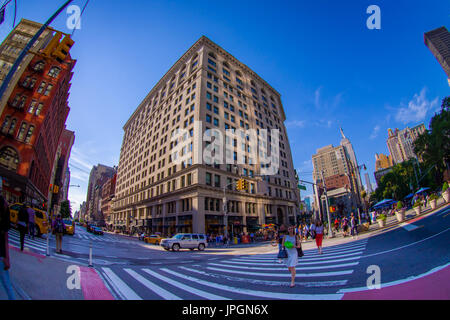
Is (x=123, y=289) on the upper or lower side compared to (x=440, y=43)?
lower

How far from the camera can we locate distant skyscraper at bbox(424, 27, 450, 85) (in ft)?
298

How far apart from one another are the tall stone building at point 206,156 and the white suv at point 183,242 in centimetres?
536

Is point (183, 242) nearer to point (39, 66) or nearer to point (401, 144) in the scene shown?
point (39, 66)

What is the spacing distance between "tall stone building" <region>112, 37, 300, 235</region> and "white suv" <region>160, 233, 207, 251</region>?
536cm

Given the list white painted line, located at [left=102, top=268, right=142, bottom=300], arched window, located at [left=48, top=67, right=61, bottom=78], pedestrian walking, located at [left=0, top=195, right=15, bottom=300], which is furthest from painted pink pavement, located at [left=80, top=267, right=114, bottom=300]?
arched window, located at [left=48, top=67, right=61, bottom=78]

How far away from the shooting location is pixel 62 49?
7176 mm

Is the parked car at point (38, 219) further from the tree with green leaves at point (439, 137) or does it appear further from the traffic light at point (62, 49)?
the tree with green leaves at point (439, 137)

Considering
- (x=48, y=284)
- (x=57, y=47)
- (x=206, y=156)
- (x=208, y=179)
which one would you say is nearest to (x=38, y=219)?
(x=57, y=47)

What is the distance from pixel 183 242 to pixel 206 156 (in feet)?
53.2

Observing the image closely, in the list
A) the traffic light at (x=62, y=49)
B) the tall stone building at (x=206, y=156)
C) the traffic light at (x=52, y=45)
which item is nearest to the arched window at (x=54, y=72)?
the tall stone building at (x=206, y=156)

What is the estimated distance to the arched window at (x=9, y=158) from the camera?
22367 millimetres

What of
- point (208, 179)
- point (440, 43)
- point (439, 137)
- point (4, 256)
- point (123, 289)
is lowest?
point (123, 289)

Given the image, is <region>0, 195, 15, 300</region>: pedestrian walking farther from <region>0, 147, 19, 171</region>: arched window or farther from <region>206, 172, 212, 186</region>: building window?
<region>0, 147, 19, 171</region>: arched window
